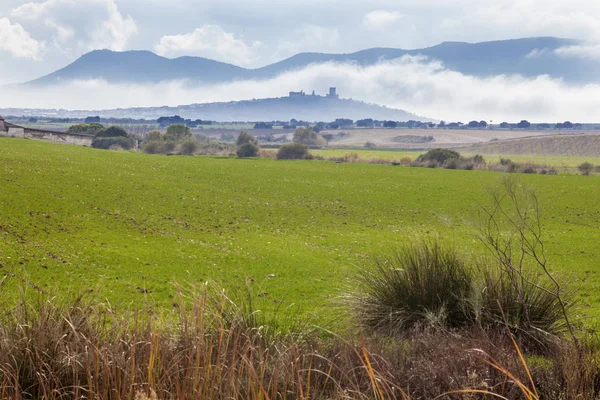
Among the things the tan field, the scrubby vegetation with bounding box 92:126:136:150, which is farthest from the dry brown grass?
the tan field

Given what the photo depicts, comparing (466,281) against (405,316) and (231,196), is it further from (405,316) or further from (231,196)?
Answer: (231,196)

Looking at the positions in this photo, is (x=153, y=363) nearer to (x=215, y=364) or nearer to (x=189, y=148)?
(x=215, y=364)

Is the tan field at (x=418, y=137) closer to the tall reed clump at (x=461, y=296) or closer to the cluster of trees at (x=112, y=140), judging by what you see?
the cluster of trees at (x=112, y=140)

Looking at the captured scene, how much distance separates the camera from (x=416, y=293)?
27.8 ft

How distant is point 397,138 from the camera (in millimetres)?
170375

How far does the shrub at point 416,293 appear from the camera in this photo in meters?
8.23

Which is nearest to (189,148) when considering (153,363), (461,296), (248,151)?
(248,151)

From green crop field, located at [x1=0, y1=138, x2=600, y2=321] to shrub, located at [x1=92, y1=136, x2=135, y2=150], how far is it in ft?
129

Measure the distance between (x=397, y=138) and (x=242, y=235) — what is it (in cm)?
15339

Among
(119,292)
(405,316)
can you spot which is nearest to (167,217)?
(119,292)

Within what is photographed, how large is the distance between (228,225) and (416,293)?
15096 millimetres

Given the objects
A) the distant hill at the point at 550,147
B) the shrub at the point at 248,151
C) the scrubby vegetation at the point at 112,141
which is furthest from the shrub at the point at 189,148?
the distant hill at the point at 550,147

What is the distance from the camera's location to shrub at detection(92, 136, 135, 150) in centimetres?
8212

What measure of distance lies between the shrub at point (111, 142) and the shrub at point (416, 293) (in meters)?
77.0
